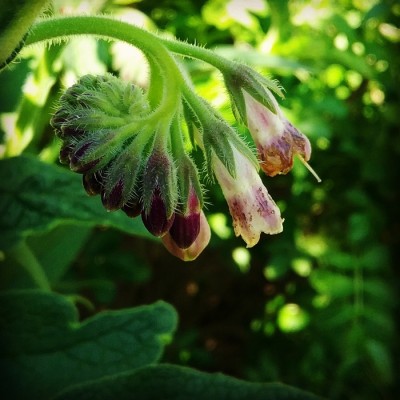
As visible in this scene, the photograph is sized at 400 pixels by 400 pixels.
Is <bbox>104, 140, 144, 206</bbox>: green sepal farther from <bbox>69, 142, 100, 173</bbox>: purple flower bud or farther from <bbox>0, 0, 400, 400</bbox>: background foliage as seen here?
<bbox>0, 0, 400, 400</bbox>: background foliage

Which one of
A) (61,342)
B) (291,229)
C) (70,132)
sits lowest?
(291,229)

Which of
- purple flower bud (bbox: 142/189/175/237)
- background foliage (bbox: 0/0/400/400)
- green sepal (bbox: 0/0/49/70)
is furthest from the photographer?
background foliage (bbox: 0/0/400/400)

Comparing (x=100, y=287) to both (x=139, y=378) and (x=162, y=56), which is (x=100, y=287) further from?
(x=162, y=56)

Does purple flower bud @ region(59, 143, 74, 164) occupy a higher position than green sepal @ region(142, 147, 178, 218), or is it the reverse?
purple flower bud @ region(59, 143, 74, 164)

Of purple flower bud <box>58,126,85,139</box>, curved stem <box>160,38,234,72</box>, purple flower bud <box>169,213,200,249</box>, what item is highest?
curved stem <box>160,38,234,72</box>

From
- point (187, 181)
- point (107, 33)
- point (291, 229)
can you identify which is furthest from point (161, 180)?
point (291, 229)

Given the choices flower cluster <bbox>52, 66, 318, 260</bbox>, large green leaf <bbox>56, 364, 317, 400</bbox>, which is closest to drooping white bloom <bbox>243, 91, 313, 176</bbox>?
flower cluster <bbox>52, 66, 318, 260</bbox>

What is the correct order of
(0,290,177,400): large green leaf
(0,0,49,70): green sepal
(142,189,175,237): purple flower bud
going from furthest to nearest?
(0,290,177,400): large green leaf → (142,189,175,237): purple flower bud → (0,0,49,70): green sepal

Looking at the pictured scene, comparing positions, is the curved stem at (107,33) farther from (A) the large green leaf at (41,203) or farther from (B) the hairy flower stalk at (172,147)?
(A) the large green leaf at (41,203)

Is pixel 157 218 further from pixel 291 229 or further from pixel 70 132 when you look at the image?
pixel 291 229
